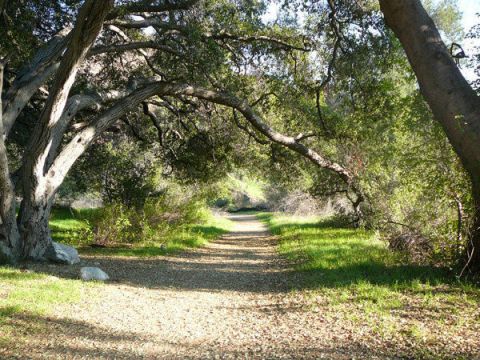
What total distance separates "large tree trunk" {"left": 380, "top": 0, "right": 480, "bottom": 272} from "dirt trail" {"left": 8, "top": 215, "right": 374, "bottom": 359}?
309 centimetres

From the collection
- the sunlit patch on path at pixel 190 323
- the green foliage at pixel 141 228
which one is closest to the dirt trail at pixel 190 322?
the sunlit patch on path at pixel 190 323

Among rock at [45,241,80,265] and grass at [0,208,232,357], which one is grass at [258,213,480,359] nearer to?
grass at [0,208,232,357]

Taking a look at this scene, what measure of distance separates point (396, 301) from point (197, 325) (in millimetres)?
2679

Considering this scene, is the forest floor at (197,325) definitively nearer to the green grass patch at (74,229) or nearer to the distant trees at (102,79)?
the distant trees at (102,79)

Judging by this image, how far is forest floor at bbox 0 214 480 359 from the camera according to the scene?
14.5 feet

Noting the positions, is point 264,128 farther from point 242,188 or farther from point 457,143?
point 242,188

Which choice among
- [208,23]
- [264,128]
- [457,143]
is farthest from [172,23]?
[457,143]

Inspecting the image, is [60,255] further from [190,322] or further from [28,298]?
[190,322]

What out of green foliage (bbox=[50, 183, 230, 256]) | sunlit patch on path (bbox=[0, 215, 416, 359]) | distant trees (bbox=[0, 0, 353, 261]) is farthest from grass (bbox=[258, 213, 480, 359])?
green foliage (bbox=[50, 183, 230, 256])

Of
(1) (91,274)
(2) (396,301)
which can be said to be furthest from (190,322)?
(1) (91,274)

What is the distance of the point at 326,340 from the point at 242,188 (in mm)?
49638

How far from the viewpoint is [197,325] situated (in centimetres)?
573

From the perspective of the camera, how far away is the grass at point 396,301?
4.47 meters

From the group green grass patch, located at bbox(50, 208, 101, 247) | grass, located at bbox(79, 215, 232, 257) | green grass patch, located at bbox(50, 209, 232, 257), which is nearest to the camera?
grass, located at bbox(79, 215, 232, 257)
